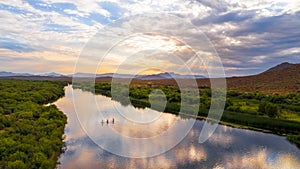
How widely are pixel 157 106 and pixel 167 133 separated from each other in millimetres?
20161

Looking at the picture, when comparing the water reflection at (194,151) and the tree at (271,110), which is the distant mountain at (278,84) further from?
the water reflection at (194,151)

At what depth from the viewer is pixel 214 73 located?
1571 centimetres

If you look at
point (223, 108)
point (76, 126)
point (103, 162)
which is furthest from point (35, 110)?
point (223, 108)

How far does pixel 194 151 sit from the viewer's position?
858 inches

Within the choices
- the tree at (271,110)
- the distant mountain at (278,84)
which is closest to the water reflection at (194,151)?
the tree at (271,110)

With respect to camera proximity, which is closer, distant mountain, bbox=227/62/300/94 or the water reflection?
the water reflection

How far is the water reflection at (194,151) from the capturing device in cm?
1878

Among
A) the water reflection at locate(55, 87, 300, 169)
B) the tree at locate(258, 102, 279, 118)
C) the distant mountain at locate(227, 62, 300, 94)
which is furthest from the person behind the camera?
the distant mountain at locate(227, 62, 300, 94)

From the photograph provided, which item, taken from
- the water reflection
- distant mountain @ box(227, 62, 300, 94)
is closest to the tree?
the water reflection

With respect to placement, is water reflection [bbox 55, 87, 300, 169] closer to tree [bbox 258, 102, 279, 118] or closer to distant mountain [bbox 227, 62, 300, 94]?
tree [bbox 258, 102, 279, 118]

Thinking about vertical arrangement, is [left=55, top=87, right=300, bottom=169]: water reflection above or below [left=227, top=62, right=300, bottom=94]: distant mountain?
below

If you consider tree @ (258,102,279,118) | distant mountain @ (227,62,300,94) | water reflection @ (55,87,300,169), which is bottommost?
water reflection @ (55,87,300,169)

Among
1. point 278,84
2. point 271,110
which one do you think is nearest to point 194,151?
point 271,110

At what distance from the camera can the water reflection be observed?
18781 mm
